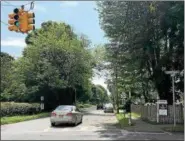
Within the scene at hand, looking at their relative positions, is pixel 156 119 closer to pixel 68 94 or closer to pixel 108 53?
pixel 108 53

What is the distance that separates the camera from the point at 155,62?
3400 centimetres

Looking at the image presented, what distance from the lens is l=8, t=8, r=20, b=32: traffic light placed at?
20.6 metres

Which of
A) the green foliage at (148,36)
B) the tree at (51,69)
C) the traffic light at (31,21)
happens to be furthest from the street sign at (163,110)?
the tree at (51,69)

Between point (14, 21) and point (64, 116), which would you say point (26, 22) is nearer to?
point (14, 21)

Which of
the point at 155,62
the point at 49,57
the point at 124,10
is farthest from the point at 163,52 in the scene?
the point at 49,57

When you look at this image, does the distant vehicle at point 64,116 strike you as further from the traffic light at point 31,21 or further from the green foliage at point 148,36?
the traffic light at point 31,21

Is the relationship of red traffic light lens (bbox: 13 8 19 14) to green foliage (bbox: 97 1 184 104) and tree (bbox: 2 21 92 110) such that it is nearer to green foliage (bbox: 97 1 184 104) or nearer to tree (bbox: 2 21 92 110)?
green foliage (bbox: 97 1 184 104)

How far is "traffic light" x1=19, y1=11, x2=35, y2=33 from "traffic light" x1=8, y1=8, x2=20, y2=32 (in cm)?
19

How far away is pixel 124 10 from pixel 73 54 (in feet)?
102

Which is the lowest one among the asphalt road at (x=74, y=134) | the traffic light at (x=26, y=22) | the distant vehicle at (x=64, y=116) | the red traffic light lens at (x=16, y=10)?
the asphalt road at (x=74, y=134)

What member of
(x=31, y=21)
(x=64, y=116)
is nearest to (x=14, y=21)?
(x=31, y=21)

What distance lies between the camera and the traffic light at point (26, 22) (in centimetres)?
2058

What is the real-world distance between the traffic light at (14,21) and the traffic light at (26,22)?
0.19m

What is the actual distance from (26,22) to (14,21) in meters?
0.55
